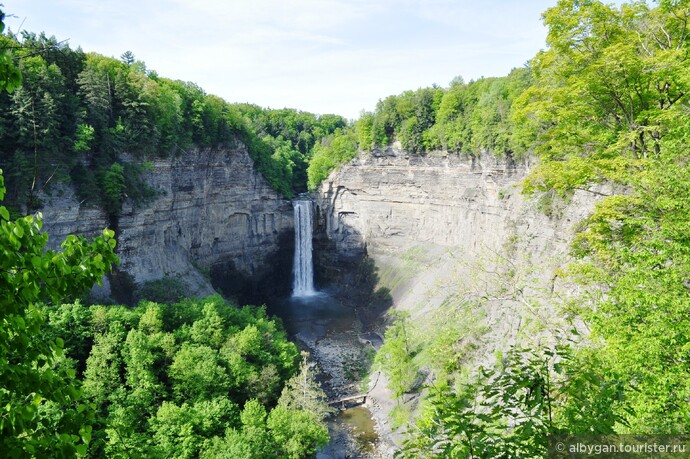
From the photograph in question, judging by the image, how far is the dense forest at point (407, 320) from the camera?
446 cm

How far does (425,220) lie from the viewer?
2162 inches

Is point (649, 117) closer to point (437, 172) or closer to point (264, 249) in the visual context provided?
point (437, 172)

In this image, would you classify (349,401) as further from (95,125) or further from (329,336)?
(95,125)

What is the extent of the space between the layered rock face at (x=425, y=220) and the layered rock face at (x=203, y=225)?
8.33m

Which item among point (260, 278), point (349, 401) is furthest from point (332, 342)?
point (260, 278)

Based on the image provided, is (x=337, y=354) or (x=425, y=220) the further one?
(x=425, y=220)

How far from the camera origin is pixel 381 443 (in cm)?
2873

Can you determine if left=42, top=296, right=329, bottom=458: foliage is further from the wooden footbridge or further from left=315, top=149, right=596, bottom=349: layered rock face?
left=315, top=149, right=596, bottom=349: layered rock face

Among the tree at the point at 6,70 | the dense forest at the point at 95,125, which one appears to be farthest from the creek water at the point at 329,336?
the tree at the point at 6,70

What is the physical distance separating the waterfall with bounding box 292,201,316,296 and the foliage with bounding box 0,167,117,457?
186 feet

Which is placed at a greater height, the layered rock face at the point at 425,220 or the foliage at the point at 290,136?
the foliage at the point at 290,136

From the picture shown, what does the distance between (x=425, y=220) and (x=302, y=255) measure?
18440 millimetres

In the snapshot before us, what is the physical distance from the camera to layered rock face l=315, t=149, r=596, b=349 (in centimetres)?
3279

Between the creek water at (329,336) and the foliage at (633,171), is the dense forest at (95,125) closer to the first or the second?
the creek water at (329,336)
